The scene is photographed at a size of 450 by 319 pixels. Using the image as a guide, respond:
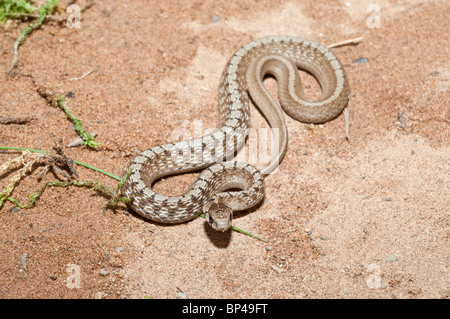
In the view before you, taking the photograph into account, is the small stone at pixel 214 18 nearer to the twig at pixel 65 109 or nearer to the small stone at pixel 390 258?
the twig at pixel 65 109

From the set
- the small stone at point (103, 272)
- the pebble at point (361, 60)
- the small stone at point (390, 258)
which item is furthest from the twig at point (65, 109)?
the pebble at point (361, 60)

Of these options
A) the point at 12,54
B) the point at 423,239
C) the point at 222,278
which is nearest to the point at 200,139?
the point at 222,278

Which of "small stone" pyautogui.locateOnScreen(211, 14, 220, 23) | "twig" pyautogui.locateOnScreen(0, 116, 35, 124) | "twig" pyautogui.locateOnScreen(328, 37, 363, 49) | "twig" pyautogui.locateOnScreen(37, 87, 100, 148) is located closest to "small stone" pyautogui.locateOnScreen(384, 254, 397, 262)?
"twig" pyautogui.locateOnScreen(328, 37, 363, 49)

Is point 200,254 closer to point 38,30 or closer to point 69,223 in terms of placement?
point 69,223

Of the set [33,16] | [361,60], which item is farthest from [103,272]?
[361,60]

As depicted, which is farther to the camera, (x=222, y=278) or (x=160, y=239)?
(x=160, y=239)

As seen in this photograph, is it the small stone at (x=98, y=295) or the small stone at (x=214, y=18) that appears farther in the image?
the small stone at (x=214, y=18)
